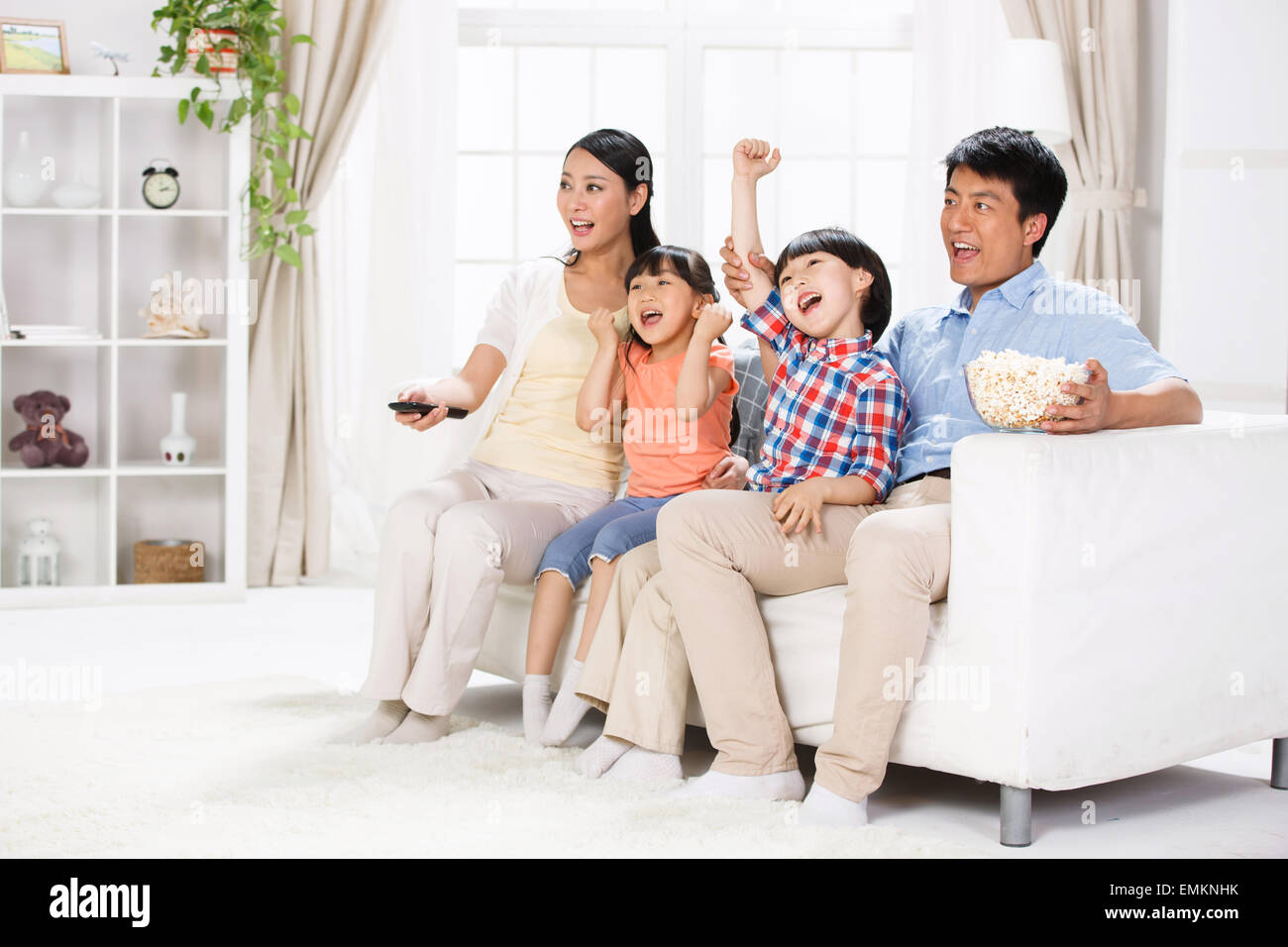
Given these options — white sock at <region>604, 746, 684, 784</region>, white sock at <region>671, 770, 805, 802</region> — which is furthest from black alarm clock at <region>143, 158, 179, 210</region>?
white sock at <region>671, 770, 805, 802</region>

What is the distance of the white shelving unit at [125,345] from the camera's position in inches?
162

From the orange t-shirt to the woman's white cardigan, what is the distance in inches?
11.4

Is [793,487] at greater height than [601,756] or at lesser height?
greater

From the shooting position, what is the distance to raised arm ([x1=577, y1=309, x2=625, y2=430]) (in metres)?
2.57

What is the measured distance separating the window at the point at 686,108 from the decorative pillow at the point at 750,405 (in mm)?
1901

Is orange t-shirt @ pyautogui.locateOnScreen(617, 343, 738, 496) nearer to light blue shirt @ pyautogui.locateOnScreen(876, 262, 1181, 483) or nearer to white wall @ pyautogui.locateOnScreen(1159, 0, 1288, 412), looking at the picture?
light blue shirt @ pyautogui.locateOnScreen(876, 262, 1181, 483)

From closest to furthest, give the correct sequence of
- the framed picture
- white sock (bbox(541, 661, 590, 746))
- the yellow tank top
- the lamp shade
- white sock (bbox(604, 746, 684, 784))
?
1. white sock (bbox(604, 746, 684, 784))
2. white sock (bbox(541, 661, 590, 746))
3. the yellow tank top
4. the lamp shade
5. the framed picture

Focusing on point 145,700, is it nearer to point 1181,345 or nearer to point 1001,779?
point 1001,779

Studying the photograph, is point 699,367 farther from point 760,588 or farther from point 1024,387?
point 1024,387

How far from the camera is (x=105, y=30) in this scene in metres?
4.34

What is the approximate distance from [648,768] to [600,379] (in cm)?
76

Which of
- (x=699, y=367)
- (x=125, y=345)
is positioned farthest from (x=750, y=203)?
(x=125, y=345)

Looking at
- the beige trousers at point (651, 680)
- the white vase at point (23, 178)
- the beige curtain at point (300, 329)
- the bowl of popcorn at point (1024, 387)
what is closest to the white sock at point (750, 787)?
the beige trousers at point (651, 680)

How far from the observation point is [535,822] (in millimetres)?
1981
